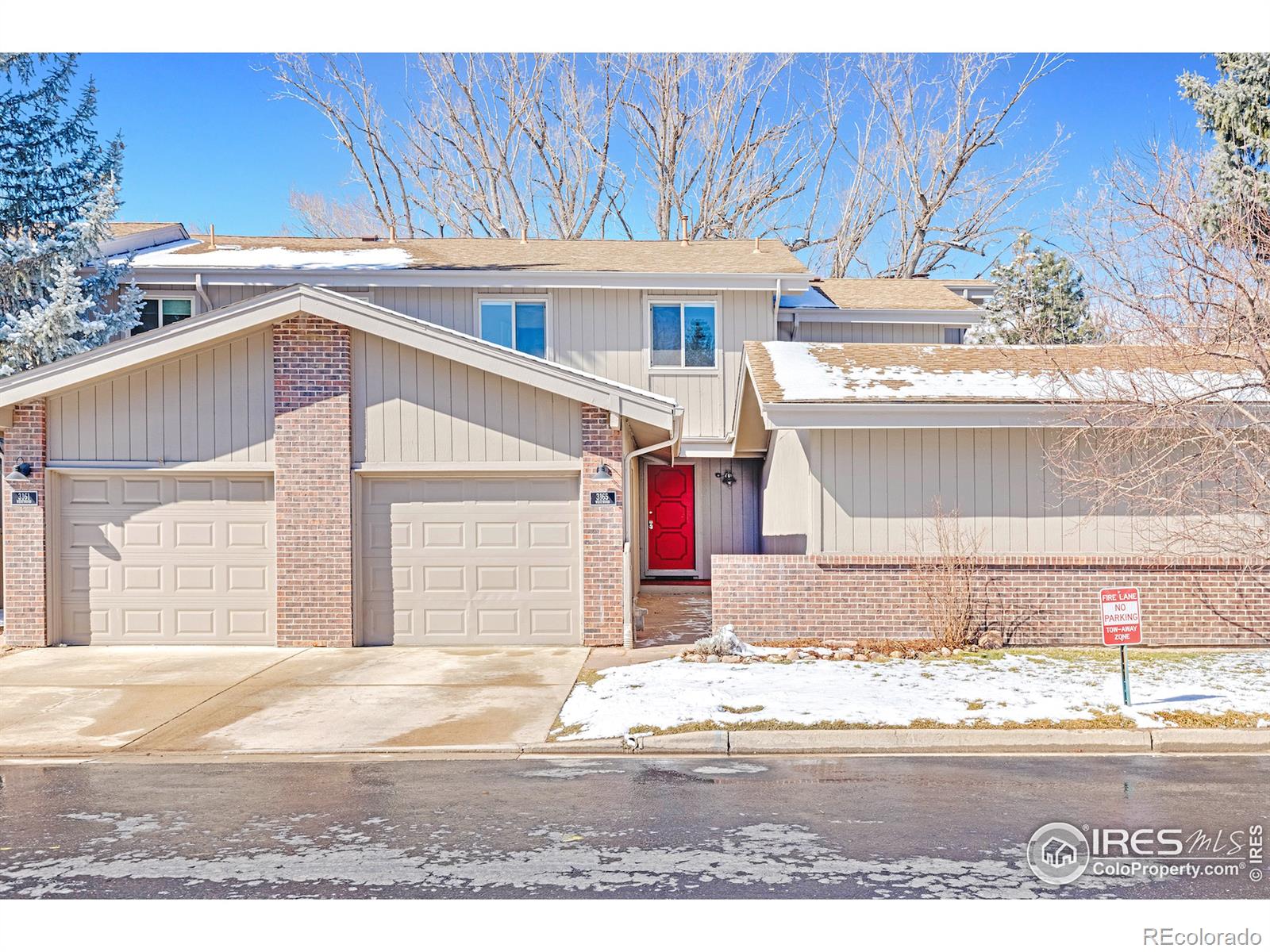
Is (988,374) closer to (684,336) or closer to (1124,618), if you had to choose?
(1124,618)

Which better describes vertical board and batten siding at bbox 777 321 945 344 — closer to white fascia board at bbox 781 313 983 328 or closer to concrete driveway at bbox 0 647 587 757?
white fascia board at bbox 781 313 983 328

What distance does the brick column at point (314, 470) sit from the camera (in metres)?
12.0

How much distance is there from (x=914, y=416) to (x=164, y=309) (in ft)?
47.1

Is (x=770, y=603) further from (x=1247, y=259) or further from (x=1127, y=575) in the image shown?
(x=1247, y=259)

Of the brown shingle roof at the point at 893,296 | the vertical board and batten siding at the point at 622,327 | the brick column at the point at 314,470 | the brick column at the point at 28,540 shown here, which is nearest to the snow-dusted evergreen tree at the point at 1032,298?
the brown shingle roof at the point at 893,296

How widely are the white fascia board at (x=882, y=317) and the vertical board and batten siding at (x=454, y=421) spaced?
8737mm

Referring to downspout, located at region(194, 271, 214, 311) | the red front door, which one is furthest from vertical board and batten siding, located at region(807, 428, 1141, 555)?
downspout, located at region(194, 271, 214, 311)

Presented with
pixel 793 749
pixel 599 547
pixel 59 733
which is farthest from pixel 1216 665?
pixel 59 733

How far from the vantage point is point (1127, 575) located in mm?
11461

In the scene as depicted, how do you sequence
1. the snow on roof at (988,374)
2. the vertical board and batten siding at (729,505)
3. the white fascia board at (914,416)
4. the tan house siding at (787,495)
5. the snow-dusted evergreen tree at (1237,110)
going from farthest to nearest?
1. the vertical board and batten siding at (729,505)
2. the snow-dusted evergreen tree at (1237,110)
3. the tan house siding at (787,495)
4. the white fascia board at (914,416)
5. the snow on roof at (988,374)

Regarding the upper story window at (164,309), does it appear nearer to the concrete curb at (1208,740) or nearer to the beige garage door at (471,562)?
the beige garage door at (471,562)

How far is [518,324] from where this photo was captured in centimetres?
1789

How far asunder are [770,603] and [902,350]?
191 inches

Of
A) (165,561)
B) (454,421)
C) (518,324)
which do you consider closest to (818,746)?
(454,421)
